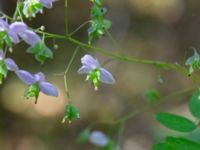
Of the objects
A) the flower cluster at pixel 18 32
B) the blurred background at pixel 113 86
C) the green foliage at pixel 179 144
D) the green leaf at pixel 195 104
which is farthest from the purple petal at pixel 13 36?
the blurred background at pixel 113 86

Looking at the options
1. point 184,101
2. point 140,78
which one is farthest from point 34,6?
point 140,78

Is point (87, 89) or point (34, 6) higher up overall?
point (87, 89)

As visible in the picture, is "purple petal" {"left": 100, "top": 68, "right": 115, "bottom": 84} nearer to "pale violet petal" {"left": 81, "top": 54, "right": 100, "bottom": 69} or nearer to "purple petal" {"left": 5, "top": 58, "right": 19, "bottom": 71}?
"pale violet petal" {"left": 81, "top": 54, "right": 100, "bottom": 69}

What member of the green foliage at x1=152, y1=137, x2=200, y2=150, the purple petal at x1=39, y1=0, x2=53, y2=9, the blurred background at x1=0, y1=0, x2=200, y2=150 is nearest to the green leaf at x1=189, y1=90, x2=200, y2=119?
the green foliage at x1=152, y1=137, x2=200, y2=150

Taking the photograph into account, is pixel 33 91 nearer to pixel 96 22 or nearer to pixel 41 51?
pixel 41 51

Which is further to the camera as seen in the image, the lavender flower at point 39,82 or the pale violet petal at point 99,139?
the pale violet petal at point 99,139

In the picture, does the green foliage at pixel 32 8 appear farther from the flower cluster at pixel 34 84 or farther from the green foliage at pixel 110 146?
the green foliage at pixel 110 146

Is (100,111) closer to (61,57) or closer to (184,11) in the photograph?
(61,57)
